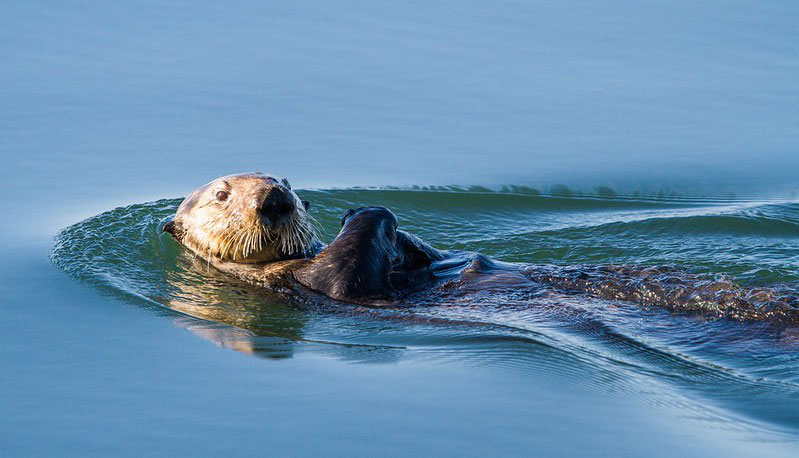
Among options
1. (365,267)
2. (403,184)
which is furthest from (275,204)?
(403,184)

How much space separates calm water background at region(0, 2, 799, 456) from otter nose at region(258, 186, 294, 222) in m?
0.60

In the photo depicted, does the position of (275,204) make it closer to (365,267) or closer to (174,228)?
(365,267)

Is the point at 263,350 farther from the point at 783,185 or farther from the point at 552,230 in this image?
the point at 783,185

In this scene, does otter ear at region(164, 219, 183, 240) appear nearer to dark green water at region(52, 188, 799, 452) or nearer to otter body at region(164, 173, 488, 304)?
otter body at region(164, 173, 488, 304)

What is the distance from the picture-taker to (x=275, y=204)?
21.5 ft

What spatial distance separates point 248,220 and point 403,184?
269 cm

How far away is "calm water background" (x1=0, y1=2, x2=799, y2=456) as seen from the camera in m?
4.59

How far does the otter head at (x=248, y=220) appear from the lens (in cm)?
660

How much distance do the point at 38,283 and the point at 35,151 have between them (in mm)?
2829

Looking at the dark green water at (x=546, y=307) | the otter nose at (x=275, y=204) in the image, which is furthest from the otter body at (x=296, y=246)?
the dark green water at (x=546, y=307)

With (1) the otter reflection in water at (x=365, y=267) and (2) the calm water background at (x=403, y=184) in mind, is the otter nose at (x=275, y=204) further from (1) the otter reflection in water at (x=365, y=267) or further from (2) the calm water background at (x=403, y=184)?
(2) the calm water background at (x=403, y=184)

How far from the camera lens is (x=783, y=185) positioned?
921cm

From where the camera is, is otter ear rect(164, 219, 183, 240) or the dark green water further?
otter ear rect(164, 219, 183, 240)

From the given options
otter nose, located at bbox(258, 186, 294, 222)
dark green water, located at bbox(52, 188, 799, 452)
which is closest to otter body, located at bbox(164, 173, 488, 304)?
otter nose, located at bbox(258, 186, 294, 222)
